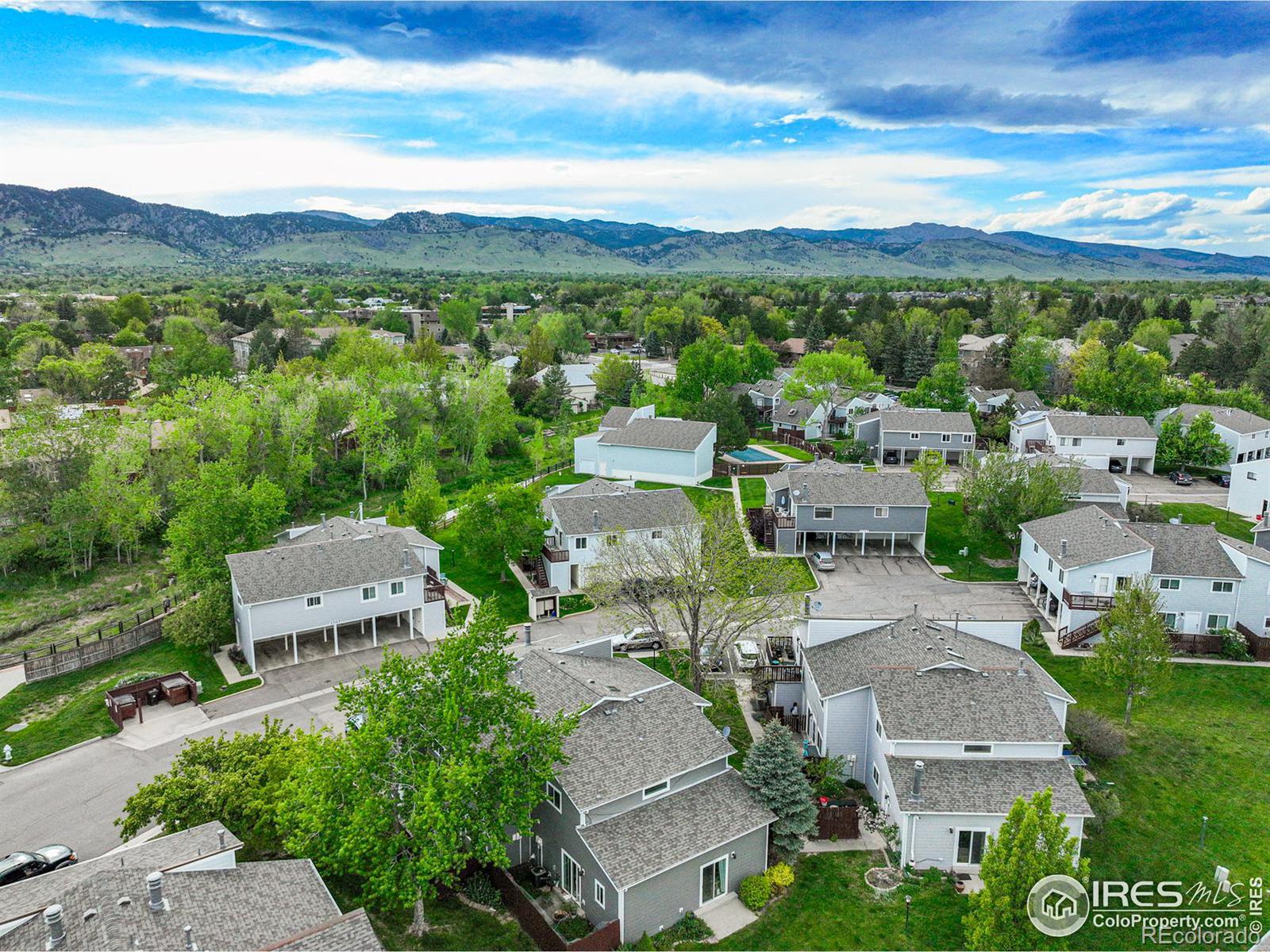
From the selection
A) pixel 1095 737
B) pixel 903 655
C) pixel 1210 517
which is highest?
pixel 903 655

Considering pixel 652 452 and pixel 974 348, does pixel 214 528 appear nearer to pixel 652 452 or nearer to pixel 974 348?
pixel 652 452

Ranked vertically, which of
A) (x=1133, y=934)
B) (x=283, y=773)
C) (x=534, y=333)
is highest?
(x=534, y=333)

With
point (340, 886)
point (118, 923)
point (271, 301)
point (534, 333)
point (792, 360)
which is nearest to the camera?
point (118, 923)

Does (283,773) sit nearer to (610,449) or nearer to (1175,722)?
(1175,722)

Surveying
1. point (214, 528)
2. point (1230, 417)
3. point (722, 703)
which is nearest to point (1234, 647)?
point (722, 703)

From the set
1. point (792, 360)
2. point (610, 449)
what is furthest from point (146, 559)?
point (792, 360)
